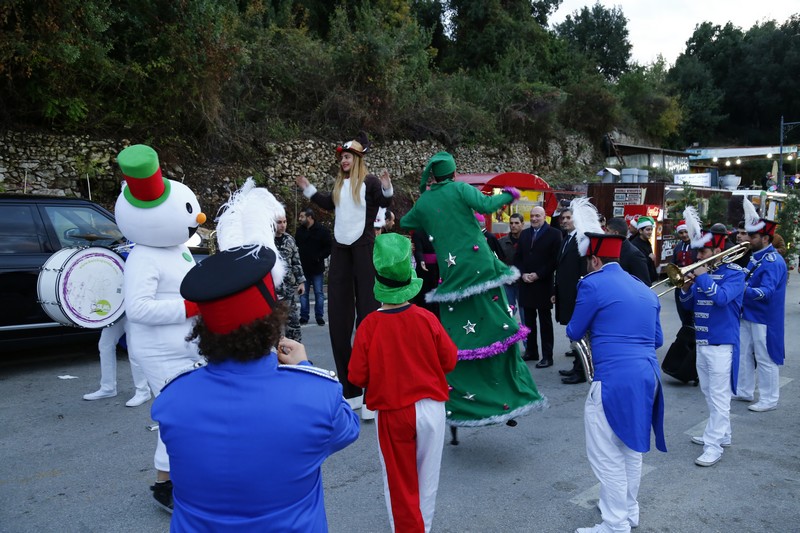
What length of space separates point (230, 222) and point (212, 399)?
1091mm

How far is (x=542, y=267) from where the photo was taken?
7.09 meters

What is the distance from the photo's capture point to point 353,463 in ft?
14.0

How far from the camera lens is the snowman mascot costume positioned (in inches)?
137

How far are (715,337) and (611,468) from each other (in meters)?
1.81

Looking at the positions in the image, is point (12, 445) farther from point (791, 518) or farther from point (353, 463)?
point (791, 518)

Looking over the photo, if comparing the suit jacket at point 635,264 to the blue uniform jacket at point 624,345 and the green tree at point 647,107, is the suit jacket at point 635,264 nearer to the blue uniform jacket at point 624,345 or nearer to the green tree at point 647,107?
the blue uniform jacket at point 624,345

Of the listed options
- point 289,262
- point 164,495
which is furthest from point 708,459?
point 289,262

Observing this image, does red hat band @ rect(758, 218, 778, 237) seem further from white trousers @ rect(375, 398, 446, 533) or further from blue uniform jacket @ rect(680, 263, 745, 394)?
white trousers @ rect(375, 398, 446, 533)

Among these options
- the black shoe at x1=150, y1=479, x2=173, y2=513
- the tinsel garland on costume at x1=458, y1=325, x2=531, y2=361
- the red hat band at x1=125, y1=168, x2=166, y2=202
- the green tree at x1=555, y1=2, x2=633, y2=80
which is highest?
the green tree at x1=555, y1=2, x2=633, y2=80

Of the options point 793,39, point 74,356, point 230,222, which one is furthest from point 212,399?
point 793,39

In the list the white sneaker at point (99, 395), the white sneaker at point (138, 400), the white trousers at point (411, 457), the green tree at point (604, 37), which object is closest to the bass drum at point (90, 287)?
the white sneaker at point (138, 400)

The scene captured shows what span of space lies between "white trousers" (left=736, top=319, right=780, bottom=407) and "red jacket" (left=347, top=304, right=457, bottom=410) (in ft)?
13.0

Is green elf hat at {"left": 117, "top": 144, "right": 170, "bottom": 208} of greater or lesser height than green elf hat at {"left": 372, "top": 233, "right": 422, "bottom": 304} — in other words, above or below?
above

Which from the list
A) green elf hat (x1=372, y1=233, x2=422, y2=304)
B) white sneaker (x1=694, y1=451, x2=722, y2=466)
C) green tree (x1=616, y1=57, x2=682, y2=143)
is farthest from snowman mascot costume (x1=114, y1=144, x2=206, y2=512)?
green tree (x1=616, y1=57, x2=682, y2=143)
